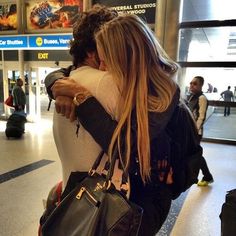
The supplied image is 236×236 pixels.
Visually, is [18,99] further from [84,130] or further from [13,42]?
[84,130]

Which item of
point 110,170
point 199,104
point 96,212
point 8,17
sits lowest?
point 199,104

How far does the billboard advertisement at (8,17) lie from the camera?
716cm

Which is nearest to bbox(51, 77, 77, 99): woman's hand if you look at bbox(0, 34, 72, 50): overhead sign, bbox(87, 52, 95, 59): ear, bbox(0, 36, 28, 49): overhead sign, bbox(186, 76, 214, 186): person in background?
bbox(87, 52, 95, 59): ear

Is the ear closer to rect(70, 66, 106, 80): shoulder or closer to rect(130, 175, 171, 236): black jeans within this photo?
rect(70, 66, 106, 80): shoulder

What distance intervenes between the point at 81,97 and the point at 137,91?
18cm

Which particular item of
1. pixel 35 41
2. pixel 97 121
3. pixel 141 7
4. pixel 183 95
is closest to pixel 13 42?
pixel 35 41

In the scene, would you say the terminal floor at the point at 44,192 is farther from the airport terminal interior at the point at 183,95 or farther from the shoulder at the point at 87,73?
the shoulder at the point at 87,73

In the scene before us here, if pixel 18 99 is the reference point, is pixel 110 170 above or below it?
above

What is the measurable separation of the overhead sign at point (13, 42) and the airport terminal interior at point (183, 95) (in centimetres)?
5

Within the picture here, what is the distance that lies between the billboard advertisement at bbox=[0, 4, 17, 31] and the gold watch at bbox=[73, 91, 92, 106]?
7.15m

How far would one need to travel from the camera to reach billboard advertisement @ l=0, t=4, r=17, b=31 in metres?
7.16

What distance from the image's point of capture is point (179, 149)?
0.91 meters

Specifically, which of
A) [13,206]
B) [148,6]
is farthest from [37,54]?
[13,206]

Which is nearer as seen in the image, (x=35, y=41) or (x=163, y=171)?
(x=163, y=171)
